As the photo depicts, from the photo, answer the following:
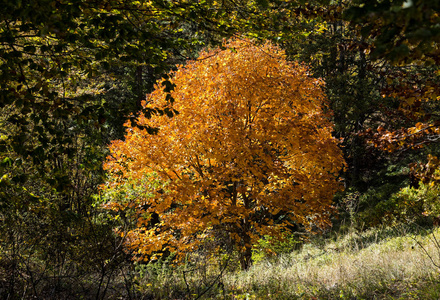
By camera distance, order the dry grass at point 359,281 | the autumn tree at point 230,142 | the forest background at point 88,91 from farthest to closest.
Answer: the autumn tree at point 230,142
the dry grass at point 359,281
the forest background at point 88,91

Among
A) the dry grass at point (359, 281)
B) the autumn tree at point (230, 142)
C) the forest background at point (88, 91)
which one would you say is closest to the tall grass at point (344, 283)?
the dry grass at point (359, 281)

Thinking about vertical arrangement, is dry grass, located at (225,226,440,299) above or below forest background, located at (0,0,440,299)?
below

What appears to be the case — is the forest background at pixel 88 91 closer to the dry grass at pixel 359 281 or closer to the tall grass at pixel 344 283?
the tall grass at pixel 344 283

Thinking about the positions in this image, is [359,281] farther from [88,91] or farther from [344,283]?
[88,91]

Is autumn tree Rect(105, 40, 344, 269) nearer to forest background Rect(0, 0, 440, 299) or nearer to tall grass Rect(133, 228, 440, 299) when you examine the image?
forest background Rect(0, 0, 440, 299)

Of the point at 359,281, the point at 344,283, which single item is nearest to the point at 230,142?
the point at 344,283

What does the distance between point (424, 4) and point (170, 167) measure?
6.88 meters

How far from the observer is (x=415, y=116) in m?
4.55

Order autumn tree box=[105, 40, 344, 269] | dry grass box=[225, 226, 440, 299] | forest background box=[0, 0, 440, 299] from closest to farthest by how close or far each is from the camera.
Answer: forest background box=[0, 0, 440, 299]
dry grass box=[225, 226, 440, 299]
autumn tree box=[105, 40, 344, 269]

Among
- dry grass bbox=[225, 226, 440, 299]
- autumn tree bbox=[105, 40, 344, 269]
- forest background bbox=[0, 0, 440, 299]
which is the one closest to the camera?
forest background bbox=[0, 0, 440, 299]

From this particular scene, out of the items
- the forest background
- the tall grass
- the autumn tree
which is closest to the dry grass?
the tall grass

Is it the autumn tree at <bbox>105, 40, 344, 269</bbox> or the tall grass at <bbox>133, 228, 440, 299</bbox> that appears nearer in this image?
the tall grass at <bbox>133, 228, 440, 299</bbox>

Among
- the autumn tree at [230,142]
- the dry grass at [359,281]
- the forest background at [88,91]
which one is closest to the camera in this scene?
the forest background at [88,91]

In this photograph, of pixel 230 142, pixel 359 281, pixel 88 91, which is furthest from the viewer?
pixel 88 91
